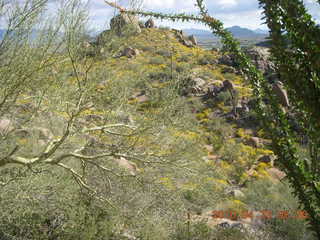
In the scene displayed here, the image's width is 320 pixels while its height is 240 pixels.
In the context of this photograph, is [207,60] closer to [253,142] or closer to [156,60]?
[156,60]

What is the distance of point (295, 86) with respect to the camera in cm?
199

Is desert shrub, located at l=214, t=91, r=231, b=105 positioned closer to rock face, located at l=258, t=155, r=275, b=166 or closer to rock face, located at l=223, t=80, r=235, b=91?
rock face, located at l=223, t=80, r=235, b=91

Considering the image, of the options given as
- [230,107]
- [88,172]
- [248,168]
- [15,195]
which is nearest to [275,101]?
[15,195]

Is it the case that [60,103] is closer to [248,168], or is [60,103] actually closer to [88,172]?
[88,172]

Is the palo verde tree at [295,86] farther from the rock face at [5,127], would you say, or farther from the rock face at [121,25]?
the rock face at [5,127]

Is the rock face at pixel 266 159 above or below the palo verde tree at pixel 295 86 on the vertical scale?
below

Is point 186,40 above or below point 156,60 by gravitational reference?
above

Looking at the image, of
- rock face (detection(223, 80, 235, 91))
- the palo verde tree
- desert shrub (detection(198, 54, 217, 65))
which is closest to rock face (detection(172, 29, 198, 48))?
desert shrub (detection(198, 54, 217, 65))

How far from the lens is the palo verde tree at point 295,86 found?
76.2 inches

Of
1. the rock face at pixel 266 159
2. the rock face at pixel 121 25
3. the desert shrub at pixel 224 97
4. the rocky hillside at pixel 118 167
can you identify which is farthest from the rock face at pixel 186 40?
the rock face at pixel 121 25

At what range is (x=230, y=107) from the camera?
27.0 metres

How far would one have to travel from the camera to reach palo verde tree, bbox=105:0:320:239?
1935 millimetres
